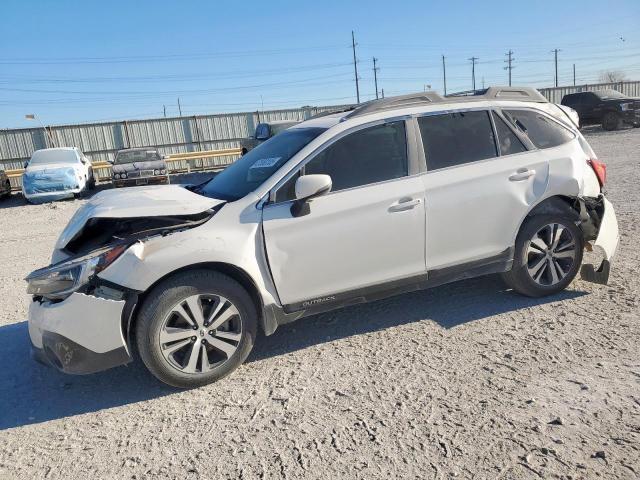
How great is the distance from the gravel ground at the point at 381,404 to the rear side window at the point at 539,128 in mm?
1393

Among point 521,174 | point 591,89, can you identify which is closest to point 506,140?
point 521,174

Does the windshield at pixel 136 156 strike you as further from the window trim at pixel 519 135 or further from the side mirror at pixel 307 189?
the side mirror at pixel 307 189

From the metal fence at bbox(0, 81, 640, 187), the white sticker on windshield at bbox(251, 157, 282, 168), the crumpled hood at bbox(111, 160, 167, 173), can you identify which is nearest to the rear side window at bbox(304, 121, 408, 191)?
the white sticker on windshield at bbox(251, 157, 282, 168)

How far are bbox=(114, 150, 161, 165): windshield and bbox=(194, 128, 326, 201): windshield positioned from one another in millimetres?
13527

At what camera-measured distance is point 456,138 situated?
4.23 metres

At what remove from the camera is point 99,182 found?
21172 millimetres

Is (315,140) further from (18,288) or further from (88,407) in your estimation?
(18,288)

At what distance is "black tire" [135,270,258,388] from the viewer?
3260 millimetres

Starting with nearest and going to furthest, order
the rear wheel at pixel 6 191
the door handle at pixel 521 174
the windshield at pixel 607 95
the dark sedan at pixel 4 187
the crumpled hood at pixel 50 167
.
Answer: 1. the door handle at pixel 521 174
2. the crumpled hood at pixel 50 167
3. the dark sedan at pixel 4 187
4. the rear wheel at pixel 6 191
5. the windshield at pixel 607 95

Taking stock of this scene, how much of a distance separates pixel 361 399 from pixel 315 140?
190 centimetres

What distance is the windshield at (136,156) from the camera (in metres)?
17.0

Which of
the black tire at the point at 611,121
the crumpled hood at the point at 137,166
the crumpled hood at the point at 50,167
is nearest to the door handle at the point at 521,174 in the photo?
the crumpled hood at the point at 137,166

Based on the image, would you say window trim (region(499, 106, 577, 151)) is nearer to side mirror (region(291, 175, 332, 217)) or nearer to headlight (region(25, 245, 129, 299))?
side mirror (region(291, 175, 332, 217))

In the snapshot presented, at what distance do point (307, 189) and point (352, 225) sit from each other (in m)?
0.47
